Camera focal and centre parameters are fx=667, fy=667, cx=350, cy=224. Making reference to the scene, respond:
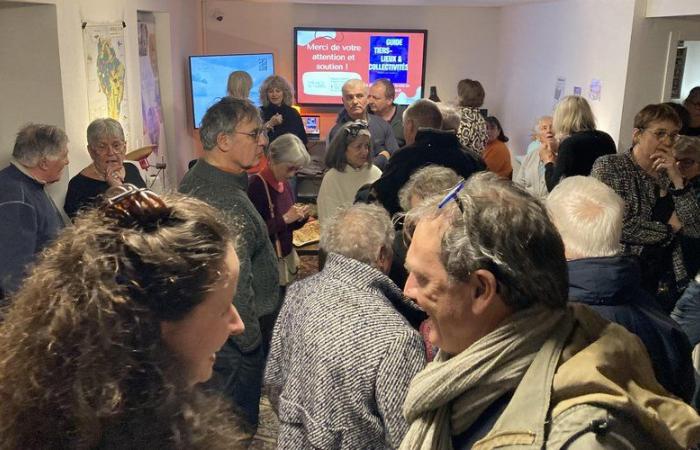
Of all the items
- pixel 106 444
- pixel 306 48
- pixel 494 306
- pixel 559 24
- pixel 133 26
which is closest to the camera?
pixel 106 444

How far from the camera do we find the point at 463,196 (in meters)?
1.27

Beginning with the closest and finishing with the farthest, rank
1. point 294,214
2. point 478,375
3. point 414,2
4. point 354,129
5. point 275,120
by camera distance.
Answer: point 478,375 → point 294,214 → point 354,129 → point 275,120 → point 414,2

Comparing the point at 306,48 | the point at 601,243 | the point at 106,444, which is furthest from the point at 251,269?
the point at 306,48

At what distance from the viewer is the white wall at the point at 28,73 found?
3316 mm

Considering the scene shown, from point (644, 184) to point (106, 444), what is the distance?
2.68m

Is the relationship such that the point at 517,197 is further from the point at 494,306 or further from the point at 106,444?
the point at 106,444

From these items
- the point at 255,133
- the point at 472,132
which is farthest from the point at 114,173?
the point at 472,132

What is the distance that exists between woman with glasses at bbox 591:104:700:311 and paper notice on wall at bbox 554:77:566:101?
11.3 ft

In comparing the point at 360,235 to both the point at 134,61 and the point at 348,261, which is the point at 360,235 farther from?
the point at 134,61

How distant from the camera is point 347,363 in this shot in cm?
175

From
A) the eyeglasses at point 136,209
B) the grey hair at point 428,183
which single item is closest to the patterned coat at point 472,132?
the grey hair at point 428,183

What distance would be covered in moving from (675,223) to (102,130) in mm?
2769

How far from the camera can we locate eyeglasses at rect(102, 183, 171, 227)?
0.89m

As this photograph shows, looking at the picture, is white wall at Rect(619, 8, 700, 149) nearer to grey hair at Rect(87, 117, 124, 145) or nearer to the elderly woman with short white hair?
the elderly woman with short white hair
